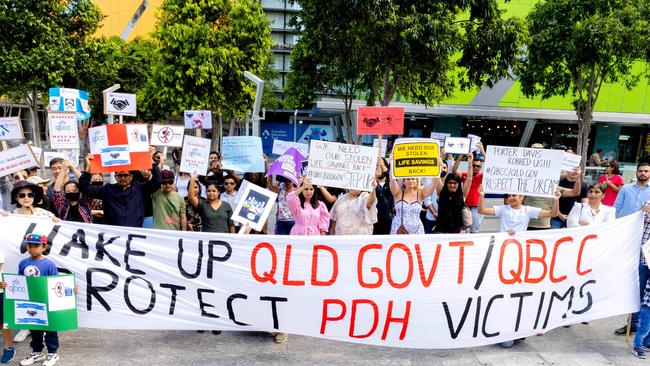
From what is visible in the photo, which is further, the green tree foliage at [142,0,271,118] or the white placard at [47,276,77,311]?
the green tree foliage at [142,0,271,118]

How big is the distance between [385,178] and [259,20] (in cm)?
1175

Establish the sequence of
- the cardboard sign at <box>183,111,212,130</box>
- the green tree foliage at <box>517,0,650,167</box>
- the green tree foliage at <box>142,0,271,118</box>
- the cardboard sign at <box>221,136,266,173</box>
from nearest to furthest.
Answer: the cardboard sign at <box>221,136,266,173</box> < the cardboard sign at <box>183,111,212,130</box> < the green tree foliage at <box>517,0,650,167</box> < the green tree foliage at <box>142,0,271,118</box>

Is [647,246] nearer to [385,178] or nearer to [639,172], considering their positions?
[639,172]


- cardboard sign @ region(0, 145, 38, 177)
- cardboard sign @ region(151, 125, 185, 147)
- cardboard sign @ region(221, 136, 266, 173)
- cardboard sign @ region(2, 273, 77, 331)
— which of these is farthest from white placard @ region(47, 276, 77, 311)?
cardboard sign @ region(151, 125, 185, 147)

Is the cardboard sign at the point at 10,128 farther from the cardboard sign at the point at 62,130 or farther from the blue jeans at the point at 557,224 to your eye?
the blue jeans at the point at 557,224

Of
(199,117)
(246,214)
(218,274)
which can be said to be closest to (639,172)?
(246,214)

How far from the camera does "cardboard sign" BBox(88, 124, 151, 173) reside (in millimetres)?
5113

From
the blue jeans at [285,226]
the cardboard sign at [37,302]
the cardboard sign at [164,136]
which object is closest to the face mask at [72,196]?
the cardboard sign at [37,302]

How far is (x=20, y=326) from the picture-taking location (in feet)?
13.4

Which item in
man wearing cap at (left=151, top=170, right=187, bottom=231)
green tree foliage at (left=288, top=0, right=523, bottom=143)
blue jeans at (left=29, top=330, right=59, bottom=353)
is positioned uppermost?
green tree foliage at (left=288, top=0, right=523, bottom=143)

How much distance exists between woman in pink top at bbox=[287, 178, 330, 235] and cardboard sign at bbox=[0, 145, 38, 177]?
3.37m

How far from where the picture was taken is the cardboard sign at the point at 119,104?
10609 mm

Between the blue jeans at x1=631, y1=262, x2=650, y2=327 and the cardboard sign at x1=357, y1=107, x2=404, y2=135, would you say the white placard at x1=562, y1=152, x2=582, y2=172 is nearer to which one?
the blue jeans at x1=631, y1=262, x2=650, y2=327

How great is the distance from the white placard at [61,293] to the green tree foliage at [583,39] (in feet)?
41.6
